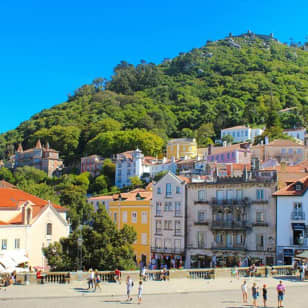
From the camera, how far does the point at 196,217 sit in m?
58.4

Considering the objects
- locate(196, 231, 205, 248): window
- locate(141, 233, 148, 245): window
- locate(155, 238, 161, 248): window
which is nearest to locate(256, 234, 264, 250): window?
locate(196, 231, 205, 248): window

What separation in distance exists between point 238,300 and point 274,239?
24.1m

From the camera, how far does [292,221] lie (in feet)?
165

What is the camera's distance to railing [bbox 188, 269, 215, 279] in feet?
117

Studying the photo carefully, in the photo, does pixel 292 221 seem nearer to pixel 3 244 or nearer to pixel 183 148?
pixel 3 244

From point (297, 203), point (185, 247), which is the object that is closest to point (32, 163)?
point (185, 247)

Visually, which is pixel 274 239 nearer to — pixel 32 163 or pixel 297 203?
pixel 297 203

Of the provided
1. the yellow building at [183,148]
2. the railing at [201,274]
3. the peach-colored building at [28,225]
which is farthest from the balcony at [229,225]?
the yellow building at [183,148]

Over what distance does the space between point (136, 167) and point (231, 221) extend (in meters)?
71.3

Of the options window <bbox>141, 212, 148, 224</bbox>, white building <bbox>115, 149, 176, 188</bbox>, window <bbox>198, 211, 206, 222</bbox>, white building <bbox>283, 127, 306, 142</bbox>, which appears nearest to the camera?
window <bbox>198, 211, 206, 222</bbox>

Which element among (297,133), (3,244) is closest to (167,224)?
(3,244)

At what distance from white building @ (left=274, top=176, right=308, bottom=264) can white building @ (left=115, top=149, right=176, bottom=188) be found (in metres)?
69.9

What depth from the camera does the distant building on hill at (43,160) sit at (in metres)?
156

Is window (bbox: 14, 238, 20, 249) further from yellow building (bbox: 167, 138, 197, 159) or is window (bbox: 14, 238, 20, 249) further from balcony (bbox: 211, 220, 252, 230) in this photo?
yellow building (bbox: 167, 138, 197, 159)
